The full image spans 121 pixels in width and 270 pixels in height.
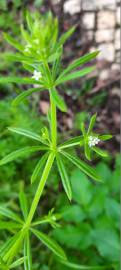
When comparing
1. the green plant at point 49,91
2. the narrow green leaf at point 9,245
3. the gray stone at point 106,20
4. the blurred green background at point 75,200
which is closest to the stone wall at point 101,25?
the gray stone at point 106,20

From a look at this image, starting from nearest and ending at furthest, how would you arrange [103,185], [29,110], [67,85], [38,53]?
[38,53]
[103,185]
[29,110]
[67,85]

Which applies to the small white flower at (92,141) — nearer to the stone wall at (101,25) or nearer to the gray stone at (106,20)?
the stone wall at (101,25)

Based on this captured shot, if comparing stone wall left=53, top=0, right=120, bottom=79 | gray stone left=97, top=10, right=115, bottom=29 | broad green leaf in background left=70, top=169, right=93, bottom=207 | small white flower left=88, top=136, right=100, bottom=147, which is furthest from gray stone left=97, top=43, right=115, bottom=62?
small white flower left=88, top=136, right=100, bottom=147

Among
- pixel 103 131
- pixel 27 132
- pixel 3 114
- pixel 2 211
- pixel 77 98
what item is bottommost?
pixel 2 211

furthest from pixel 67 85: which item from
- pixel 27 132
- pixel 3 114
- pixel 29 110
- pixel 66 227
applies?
pixel 27 132

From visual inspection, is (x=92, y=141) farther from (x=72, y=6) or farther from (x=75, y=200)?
(x=72, y=6)

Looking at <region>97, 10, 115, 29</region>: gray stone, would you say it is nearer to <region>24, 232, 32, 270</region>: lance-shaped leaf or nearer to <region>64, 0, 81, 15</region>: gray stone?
<region>64, 0, 81, 15</region>: gray stone

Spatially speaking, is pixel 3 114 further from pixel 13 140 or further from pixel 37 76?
pixel 37 76
